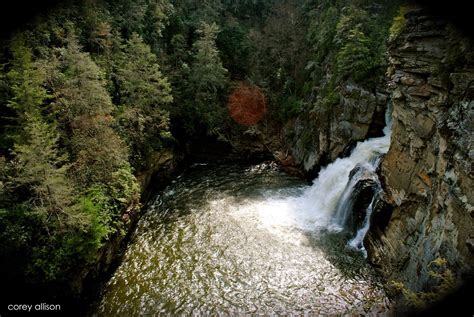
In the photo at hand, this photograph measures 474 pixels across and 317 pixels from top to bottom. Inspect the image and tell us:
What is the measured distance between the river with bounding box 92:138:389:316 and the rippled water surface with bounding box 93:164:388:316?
0.14 ft

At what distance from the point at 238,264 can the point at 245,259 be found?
447 mm

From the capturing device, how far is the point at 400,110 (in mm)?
13516

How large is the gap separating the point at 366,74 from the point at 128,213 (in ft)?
53.5

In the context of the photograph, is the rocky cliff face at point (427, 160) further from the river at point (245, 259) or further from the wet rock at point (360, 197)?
the river at point (245, 259)

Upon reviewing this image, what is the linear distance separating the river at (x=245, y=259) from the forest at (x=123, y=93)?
182 centimetres

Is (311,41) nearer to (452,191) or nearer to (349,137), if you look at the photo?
(349,137)

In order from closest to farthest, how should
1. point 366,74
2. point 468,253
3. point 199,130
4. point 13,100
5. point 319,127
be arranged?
point 468,253, point 13,100, point 366,74, point 319,127, point 199,130

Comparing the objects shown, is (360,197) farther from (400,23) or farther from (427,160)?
(400,23)

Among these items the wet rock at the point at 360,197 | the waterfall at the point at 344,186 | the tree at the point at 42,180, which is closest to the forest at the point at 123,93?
the tree at the point at 42,180

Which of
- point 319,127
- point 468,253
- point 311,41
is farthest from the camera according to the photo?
point 311,41

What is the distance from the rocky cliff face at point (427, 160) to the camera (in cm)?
882

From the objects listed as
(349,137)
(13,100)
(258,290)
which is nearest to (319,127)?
(349,137)

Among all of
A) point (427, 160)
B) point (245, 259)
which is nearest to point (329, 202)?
point (245, 259)

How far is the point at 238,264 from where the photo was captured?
1397cm
